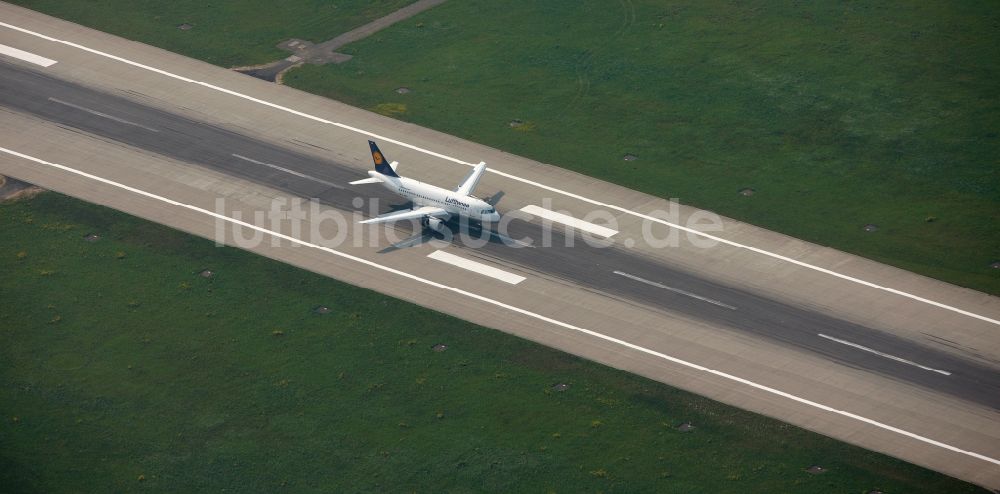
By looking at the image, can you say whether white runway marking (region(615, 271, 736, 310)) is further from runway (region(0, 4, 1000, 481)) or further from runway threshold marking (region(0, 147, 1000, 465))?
runway threshold marking (region(0, 147, 1000, 465))

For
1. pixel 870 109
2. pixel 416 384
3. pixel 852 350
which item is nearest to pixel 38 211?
pixel 416 384

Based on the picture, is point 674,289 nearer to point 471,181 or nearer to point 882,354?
point 882,354

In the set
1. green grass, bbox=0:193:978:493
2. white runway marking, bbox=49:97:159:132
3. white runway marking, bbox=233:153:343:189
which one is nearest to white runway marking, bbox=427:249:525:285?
A: green grass, bbox=0:193:978:493

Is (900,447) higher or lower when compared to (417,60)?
lower

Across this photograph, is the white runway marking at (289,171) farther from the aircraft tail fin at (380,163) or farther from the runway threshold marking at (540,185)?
the runway threshold marking at (540,185)

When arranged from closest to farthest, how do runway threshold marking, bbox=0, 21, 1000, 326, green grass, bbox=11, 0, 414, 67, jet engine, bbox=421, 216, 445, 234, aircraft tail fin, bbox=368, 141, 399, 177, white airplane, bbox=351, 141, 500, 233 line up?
1. runway threshold marking, bbox=0, 21, 1000, 326
2. white airplane, bbox=351, 141, 500, 233
3. jet engine, bbox=421, 216, 445, 234
4. aircraft tail fin, bbox=368, 141, 399, 177
5. green grass, bbox=11, 0, 414, 67

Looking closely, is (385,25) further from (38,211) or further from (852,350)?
(852,350)
